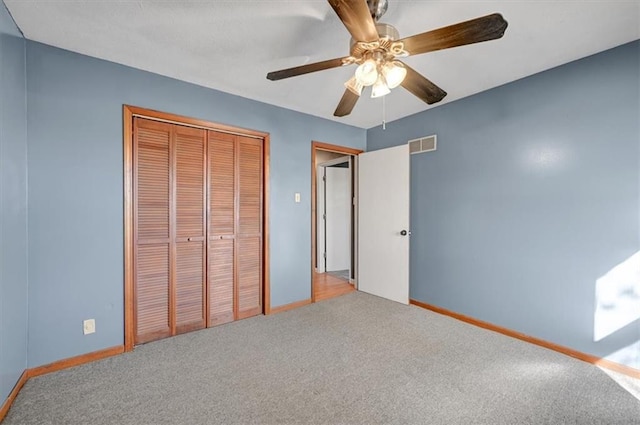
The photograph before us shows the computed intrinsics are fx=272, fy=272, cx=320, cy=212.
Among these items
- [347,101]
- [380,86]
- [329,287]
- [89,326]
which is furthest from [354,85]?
[329,287]

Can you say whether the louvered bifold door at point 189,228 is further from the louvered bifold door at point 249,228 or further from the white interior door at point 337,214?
the white interior door at point 337,214

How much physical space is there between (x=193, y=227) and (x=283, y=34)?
1.87 meters

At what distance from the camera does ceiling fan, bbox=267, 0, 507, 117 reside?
1.17m

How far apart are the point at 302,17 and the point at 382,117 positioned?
212 cm

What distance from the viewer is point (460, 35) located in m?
1.26

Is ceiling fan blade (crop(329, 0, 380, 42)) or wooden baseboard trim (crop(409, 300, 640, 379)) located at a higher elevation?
ceiling fan blade (crop(329, 0, 380, 42))

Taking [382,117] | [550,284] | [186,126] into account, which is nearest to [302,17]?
[186,126]

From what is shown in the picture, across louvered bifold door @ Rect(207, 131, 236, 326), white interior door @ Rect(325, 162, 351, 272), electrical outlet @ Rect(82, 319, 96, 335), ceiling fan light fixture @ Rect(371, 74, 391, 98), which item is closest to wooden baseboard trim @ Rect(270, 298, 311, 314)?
louvered bifold door @ Rect(207, 131, 236, 326)

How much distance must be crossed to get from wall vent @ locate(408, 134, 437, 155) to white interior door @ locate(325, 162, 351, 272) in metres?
1.88

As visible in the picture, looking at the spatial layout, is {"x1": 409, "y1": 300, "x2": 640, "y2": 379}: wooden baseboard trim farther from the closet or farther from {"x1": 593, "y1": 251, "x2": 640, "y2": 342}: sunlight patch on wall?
the closet

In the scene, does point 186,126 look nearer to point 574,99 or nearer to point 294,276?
point 294,276

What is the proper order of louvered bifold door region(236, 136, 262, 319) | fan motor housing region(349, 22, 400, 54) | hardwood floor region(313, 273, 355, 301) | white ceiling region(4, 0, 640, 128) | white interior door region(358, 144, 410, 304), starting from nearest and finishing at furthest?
fan motor housing region(349, 22, 400, 54), white ceiling region(4, 0, 640, 128), louvered bifold door region(236, 136, 262, 319), white interior door region(358, 144, 410, 304), hardwood floor region(313, 273, 355, 301)

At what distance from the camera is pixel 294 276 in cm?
336

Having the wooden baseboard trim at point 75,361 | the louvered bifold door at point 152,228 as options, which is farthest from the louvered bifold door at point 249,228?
the wooden baseboard trim at point 75,361
